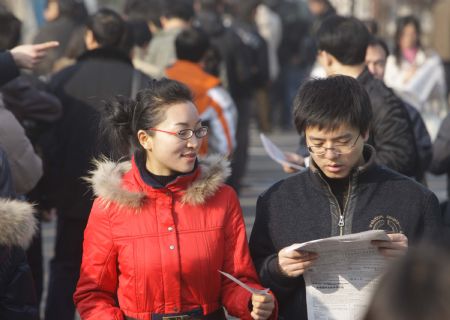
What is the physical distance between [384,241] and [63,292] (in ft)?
9.82

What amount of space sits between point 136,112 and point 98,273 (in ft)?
2.14

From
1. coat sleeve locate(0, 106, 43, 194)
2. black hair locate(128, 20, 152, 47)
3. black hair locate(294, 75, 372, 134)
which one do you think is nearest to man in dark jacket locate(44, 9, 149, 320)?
coat sleeve locate(0, 106, 43, 194)

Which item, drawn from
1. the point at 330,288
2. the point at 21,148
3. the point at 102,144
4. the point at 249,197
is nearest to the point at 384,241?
the point at 330,288

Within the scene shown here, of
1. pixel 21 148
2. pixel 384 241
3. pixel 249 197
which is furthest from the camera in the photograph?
pixel 249 197

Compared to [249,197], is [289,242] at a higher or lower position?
higher

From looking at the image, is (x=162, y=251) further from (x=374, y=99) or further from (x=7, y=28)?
(x=7, y=28)

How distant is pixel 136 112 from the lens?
13.6 feet

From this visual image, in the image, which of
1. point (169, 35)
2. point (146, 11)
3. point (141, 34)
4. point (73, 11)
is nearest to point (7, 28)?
point (169, 35)

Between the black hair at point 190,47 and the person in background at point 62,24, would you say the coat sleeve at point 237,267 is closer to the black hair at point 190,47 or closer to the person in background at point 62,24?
the black hair at point 190,47

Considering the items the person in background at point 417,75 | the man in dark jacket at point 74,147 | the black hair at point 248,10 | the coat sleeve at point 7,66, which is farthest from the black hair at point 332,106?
the black hair at point 248,10

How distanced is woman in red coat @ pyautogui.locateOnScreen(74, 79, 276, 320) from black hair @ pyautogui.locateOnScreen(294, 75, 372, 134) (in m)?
0.37

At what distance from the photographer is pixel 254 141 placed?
18.7m

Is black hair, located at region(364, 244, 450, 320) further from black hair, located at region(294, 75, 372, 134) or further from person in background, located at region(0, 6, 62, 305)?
person in background, located at region(0, 6, 62, 305)

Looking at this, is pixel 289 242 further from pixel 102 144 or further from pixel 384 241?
pixel 102 144
